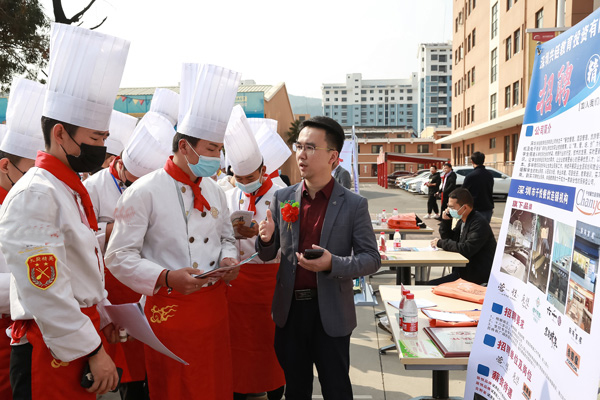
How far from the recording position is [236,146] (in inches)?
126

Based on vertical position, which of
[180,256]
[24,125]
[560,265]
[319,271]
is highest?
[24,125]

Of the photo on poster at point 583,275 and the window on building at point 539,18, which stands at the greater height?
the window on building at point 539,18

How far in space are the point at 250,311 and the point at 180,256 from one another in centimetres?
117

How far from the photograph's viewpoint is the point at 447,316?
9.05 ft

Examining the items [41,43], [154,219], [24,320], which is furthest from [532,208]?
[41,43]

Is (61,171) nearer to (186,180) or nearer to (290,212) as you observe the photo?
(186,180)

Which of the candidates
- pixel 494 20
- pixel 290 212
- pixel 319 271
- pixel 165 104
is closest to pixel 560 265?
pixel 319 271

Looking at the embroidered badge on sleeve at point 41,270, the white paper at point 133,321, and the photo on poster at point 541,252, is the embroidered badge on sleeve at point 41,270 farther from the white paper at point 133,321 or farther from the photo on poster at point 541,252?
the photo on poster at point 541,252

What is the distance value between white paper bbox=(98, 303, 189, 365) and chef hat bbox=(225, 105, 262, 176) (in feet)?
5.09

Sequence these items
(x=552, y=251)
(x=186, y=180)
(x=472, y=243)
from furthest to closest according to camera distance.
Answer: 1. (x=472, y=243)
2. (x=186, y=180)
3. (x=552, y=251)

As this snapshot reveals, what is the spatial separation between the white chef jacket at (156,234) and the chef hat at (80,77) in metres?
0.46

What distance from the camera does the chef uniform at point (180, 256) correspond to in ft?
7.00

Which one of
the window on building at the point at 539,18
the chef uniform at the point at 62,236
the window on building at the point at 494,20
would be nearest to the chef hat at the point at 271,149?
the chef uniform at the point at 62,236

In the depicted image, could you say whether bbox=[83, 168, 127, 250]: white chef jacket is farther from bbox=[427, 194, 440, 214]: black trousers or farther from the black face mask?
bbox=[427, 194, 440, 214]: black trousers
